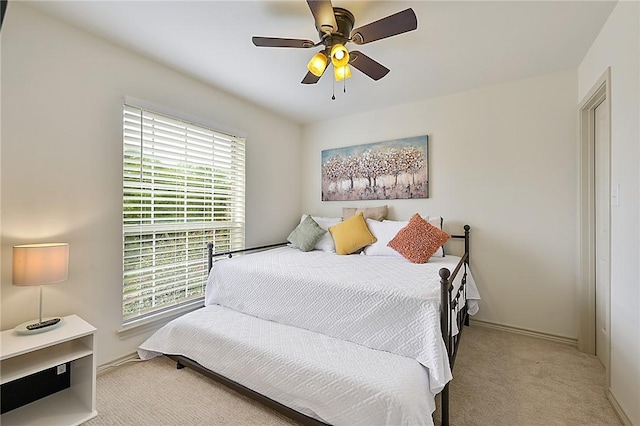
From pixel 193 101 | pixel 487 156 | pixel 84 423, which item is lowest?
pixel 84 423

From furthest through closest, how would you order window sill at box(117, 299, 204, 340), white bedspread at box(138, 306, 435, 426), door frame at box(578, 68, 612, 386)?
1. door frame at box(578, 68, 612, 386)
2. window sill at box(117, 299, 204, 340)
3. white bedspread at box(138, 306, 435, 426)

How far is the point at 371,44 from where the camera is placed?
214 cm

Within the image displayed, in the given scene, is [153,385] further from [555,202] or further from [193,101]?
[555,202]

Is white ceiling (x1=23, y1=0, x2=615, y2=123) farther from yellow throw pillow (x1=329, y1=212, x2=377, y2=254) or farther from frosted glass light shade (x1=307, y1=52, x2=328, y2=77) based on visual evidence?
yellow throw pillow (x1=329, y1=212, x2=377, y2=254)

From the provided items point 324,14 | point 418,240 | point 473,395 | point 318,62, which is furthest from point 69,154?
point 473,395

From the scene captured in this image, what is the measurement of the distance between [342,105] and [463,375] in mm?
2944

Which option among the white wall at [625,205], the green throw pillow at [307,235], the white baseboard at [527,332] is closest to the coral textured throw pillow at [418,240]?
the green throw pillow at [307,235]

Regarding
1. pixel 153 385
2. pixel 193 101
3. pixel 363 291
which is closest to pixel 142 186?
pixel 193 101

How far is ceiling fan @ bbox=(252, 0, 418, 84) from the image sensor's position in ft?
4.91

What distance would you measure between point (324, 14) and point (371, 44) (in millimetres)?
774

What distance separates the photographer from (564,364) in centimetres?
218

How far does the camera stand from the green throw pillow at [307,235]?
3201 mm

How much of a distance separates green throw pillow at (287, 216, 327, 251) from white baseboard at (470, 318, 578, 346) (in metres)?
1.88

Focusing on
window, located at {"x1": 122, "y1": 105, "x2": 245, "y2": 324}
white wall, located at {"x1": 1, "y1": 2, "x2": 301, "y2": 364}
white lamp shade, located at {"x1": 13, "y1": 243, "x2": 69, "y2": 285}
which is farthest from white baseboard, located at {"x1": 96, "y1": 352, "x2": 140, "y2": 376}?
white lamp shade, located at {"x1": 13, "y1": 243, "x2": 69, "y2": 285}
